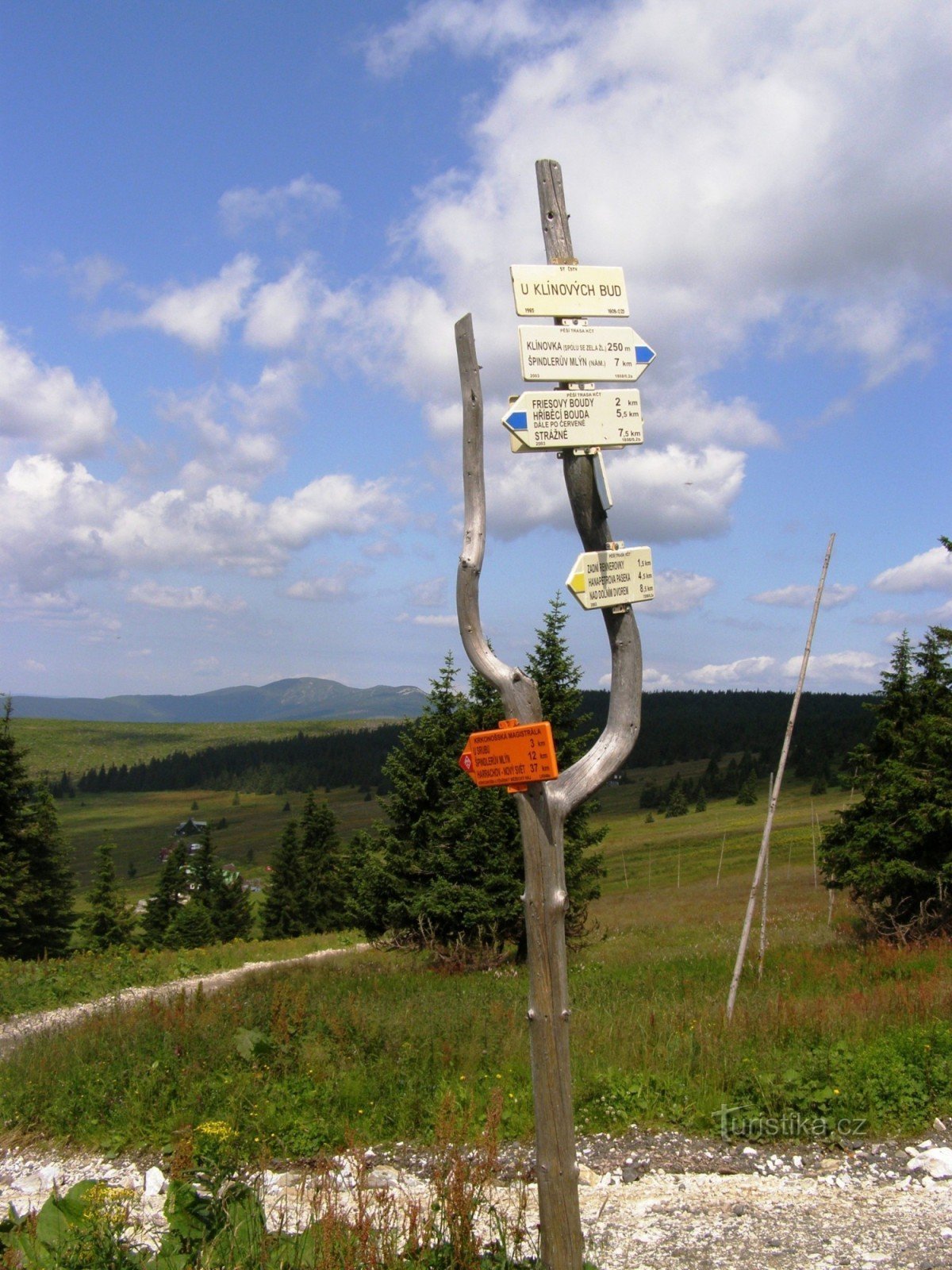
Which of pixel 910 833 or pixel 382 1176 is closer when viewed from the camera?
pixel 382 1176

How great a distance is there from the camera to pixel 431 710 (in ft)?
76.0

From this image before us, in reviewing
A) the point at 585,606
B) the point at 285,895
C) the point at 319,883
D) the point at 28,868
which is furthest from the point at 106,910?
the point at 585,606

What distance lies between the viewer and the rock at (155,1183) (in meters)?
5.91

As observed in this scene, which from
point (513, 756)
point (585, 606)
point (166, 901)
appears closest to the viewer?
point (513, 756)

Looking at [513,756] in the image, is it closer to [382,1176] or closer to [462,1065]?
[382,1176]

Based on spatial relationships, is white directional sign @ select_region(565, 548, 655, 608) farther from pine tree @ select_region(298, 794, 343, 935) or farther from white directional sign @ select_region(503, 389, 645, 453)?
pine tree @ select_region(298, 794, 343, 935)

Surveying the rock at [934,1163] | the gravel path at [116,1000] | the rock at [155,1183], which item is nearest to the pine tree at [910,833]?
the rock at [934,1163]

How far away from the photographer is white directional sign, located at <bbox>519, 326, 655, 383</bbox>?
400cm

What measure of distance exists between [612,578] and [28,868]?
3403 centimetres

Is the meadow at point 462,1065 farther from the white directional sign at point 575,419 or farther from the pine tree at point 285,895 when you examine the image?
the pine tree at point 285,895

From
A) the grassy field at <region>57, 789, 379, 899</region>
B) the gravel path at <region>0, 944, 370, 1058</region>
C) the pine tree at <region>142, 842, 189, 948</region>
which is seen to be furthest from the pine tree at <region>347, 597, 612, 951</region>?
the grassy field at <region>57, 789, 379, 899</region>

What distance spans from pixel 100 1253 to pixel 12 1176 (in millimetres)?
3513

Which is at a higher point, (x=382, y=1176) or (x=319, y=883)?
(x=382, y=1176)

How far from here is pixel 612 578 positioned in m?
4.04
